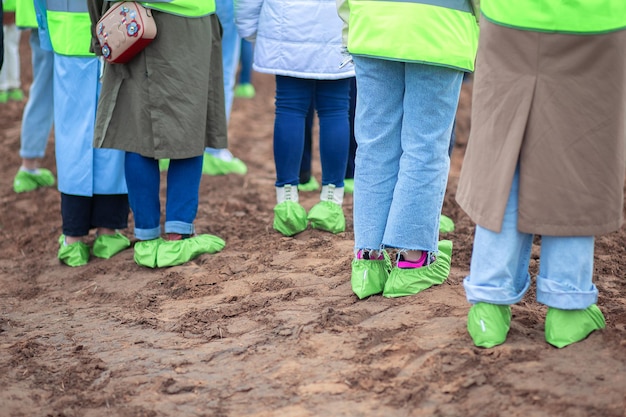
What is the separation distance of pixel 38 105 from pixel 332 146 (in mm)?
2530

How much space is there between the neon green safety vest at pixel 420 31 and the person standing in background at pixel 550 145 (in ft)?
1.09

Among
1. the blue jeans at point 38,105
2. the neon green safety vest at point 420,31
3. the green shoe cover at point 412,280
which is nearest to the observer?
the neon green safety vest at point 420,31

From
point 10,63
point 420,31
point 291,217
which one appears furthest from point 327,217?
point 10,63

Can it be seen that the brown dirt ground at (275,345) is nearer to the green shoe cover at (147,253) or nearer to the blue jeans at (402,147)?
the green shoe cover at (147,253)

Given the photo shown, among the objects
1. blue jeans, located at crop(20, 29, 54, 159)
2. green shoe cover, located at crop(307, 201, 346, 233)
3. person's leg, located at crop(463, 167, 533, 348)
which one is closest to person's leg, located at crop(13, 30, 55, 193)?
blue jeans, located at crop(20, 29, 54, 159)

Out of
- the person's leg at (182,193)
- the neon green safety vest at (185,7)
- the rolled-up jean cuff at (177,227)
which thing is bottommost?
the rolled-up jean cuff at (177,227)

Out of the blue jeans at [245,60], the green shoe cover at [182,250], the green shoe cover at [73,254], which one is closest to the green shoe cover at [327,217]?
the green shoe cover at [182,250]

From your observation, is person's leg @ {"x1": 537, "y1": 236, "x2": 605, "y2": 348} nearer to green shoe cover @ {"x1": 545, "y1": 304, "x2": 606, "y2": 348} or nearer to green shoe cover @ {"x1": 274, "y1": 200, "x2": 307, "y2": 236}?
green shoe cover @ {"x1": 545, "y1": 304, "x2": 606, "y2": 348}

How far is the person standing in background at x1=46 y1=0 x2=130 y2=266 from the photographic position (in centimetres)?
457

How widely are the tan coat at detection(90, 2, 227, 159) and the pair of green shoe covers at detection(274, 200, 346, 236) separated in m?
0.57

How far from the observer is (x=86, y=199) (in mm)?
4742

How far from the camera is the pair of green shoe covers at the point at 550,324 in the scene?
299cm

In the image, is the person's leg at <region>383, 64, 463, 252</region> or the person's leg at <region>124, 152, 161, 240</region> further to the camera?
the person's leg at <region>124, 152, 161, 240</region>

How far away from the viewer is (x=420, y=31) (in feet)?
10.7
